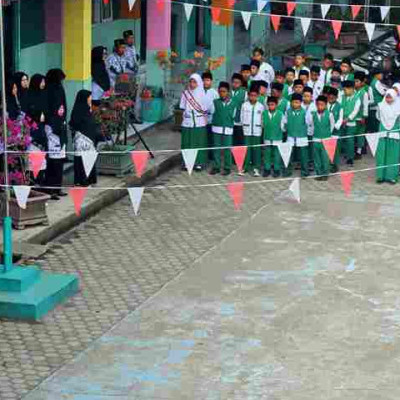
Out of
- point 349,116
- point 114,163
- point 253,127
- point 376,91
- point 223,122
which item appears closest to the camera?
point 114,163

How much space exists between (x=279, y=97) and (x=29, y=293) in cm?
679

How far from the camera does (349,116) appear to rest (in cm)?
1739

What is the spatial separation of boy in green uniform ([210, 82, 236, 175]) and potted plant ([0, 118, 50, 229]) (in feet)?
12.6

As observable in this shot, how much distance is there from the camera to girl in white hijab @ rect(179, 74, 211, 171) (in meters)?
17.0

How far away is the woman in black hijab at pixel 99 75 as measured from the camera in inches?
699

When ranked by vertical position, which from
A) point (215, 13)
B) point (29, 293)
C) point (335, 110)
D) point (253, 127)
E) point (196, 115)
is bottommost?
point (29, 293)

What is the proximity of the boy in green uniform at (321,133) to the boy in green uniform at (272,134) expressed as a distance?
18.9 inches

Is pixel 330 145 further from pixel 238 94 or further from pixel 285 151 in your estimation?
pixel 238 94

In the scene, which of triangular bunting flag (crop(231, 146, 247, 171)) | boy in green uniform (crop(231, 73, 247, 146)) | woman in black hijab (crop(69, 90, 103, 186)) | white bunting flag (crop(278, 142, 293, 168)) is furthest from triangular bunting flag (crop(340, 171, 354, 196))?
woman in black hijab (crop(69, 90, 103, 186))

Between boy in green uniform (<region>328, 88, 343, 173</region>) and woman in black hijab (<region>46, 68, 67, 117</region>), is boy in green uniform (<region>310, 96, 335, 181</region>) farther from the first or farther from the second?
woman in black hijab (<region>46, 68, 67, 117</region>)

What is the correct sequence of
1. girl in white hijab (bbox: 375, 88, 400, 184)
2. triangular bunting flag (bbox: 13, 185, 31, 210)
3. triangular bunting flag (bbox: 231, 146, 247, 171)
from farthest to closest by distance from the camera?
1. girl in white hijab (bbox: 375, 88, 400, 184)
2. triangular bunting flag (bbox: 231, 146, 247, 171)
3. triangular bunting flag (bbox: 13, 185, 31, 210)

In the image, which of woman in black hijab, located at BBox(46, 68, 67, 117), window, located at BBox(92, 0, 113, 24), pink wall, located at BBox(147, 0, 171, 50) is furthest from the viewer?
pink wall, located at BBox(147, 0, 171, 50)

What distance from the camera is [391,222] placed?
571 inches

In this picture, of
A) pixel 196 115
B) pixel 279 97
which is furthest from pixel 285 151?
pixel 196 115
